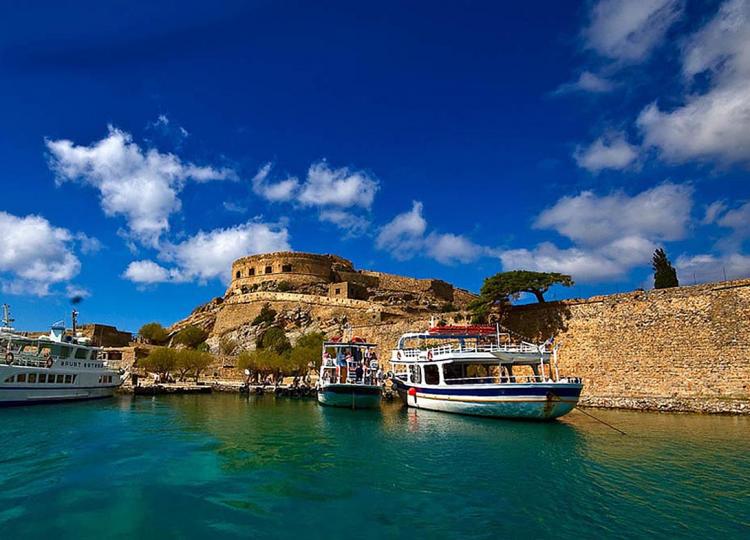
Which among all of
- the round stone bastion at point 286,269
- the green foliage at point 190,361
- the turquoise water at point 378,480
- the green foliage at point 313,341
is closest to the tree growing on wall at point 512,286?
the turquoise water at point 378,480

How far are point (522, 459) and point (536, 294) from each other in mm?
17558

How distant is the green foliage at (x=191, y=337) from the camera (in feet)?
200

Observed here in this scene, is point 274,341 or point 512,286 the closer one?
point 512,286

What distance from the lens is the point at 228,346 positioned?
55219 millimetres

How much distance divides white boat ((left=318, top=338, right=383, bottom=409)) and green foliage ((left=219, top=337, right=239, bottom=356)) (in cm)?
2392

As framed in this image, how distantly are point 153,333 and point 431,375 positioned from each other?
4990cm

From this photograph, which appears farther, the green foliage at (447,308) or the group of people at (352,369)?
the green foliage at (447,308)

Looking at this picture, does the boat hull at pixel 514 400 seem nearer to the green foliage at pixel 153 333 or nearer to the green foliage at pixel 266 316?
the green foliage at pixel 266 316

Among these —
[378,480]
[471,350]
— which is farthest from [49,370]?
[378,480]

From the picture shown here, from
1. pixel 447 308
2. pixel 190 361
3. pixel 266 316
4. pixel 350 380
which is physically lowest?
pixel 350 380

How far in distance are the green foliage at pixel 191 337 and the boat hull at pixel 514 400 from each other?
45.0m

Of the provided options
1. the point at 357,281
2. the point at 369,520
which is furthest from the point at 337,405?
the point at 357,281

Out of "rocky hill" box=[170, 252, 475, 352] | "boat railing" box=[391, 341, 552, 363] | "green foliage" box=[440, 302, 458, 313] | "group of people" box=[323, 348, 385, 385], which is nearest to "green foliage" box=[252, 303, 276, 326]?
"rocky hill" box=[170, 252, 475, 352]

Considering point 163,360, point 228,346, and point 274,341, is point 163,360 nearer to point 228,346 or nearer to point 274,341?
point 274,341
